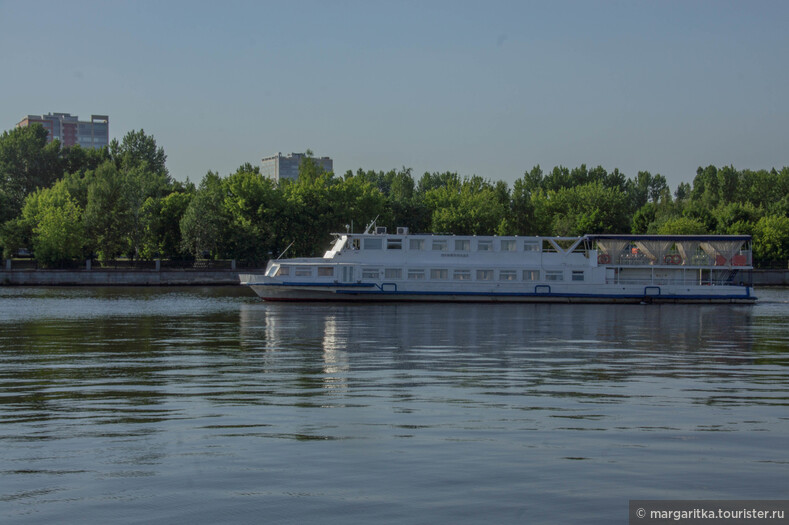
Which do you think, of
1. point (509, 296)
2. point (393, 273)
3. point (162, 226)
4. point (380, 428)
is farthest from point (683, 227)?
point (380, 428)

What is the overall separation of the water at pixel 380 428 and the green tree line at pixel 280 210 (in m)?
65.3

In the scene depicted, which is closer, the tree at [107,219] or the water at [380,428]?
the water at [380,428]

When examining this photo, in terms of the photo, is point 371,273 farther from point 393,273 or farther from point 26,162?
point 26,162

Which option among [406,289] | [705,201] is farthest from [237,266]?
[705,201]

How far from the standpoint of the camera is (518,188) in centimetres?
14625

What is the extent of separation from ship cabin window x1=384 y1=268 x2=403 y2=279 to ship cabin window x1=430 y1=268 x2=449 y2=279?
8.47ft

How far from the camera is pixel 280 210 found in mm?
117188

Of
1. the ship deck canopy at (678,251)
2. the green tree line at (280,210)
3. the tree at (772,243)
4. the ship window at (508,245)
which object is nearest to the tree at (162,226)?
the green tree line at (280,210)

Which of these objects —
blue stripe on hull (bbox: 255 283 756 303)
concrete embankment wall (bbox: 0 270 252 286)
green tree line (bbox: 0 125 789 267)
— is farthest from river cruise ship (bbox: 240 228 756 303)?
concrete embankment wall (bbox: 0 270 252 286)

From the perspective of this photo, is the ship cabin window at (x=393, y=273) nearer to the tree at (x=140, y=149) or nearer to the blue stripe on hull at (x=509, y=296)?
the blue stripe on hull at (x=509, y=296)

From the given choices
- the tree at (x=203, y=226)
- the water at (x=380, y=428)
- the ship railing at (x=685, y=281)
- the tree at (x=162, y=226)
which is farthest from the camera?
the tree at (x=162, y=226)

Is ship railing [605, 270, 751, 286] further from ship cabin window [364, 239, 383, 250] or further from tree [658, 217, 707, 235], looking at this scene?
tree [658, 217, 707, 235]

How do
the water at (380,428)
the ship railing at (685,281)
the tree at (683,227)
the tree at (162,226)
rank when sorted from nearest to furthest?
the water at (380,428) < the ship railing at (685,281) < the tree at (162,226) < the tree at (683,227)

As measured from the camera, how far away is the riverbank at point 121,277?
339ft
